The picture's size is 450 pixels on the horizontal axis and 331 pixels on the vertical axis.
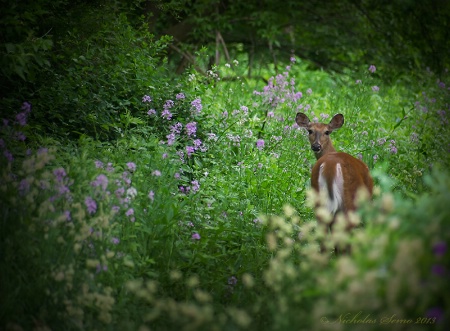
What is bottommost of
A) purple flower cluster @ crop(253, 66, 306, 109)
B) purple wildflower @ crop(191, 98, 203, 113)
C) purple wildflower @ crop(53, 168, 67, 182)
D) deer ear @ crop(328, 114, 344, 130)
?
purple flower cluster @ crop(253, 66, 306, 109)

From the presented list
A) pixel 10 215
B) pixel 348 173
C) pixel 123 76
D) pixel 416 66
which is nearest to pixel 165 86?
pixel 123 76

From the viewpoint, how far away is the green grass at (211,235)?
285 centimetres

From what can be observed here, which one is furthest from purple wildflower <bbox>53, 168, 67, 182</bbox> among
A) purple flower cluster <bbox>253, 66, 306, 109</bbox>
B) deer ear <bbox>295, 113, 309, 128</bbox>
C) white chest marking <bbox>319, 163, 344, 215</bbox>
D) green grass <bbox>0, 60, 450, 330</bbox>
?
purple flower cluster <bbox>253, 66, 306, 109</bbox>

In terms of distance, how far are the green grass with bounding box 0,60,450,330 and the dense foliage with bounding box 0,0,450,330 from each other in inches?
0.6

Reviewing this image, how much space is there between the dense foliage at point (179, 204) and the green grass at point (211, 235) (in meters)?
0.01

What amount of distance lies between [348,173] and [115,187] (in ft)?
6.57

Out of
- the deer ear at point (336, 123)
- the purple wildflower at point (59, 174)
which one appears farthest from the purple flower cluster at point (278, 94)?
the purple wildflower at point (59, 174)

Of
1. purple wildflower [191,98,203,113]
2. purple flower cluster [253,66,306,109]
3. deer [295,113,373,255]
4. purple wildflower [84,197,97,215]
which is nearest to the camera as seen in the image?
purple wildflower [84,197,97,215]

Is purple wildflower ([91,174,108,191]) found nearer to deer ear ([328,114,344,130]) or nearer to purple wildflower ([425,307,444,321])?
purple wildflower ([425,307,444,321])

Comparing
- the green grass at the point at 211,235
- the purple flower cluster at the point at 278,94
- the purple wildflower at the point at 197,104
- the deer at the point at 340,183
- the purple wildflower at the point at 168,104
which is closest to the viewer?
the green grass at the point at 211,235

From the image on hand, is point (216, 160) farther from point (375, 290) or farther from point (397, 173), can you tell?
point (375, 290)

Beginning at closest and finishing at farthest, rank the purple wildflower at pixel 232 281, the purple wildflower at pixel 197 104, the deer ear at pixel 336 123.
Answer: the purple wildflower at pixel 232 281, the purple wildflower at pixel 197 104, the deer ear at pixel 336 123

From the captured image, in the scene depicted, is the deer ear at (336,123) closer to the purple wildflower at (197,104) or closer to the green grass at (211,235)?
the green grass at (211,235)

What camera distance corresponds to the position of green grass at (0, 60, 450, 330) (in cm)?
285
